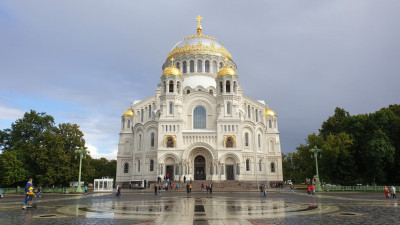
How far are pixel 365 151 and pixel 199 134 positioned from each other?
22.7m

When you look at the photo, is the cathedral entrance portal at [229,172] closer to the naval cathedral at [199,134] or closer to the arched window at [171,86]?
the naval cathedral at [199,134]

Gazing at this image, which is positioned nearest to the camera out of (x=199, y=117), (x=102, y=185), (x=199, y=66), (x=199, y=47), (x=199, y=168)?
(x=102, y=185)

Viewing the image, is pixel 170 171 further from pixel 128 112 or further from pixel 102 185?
pixel 128 112

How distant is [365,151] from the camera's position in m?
38.8

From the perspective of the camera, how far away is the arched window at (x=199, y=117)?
49312 millimetres

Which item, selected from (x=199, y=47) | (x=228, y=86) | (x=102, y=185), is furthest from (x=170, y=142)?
(x=199, y=47)

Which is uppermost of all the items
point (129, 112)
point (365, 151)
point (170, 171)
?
point (129, 112)

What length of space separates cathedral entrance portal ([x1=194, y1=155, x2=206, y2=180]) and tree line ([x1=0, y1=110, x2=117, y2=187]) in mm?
15511

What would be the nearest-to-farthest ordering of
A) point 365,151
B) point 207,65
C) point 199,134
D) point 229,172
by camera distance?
point 365,151
point 229,172
point 199,134
point 207,65

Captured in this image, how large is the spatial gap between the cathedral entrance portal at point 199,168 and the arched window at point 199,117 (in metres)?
5.20

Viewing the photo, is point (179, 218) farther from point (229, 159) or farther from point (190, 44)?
point (190, 44)

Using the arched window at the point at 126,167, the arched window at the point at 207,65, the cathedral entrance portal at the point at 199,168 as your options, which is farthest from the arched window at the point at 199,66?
the arched window at the point at 126,167

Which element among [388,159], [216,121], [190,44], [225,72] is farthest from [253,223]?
[190,44]

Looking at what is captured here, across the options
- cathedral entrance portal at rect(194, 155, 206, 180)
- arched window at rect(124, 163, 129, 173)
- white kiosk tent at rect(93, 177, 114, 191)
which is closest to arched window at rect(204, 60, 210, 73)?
cathedral entrance portal at rect(194, 155, 206, 180)
